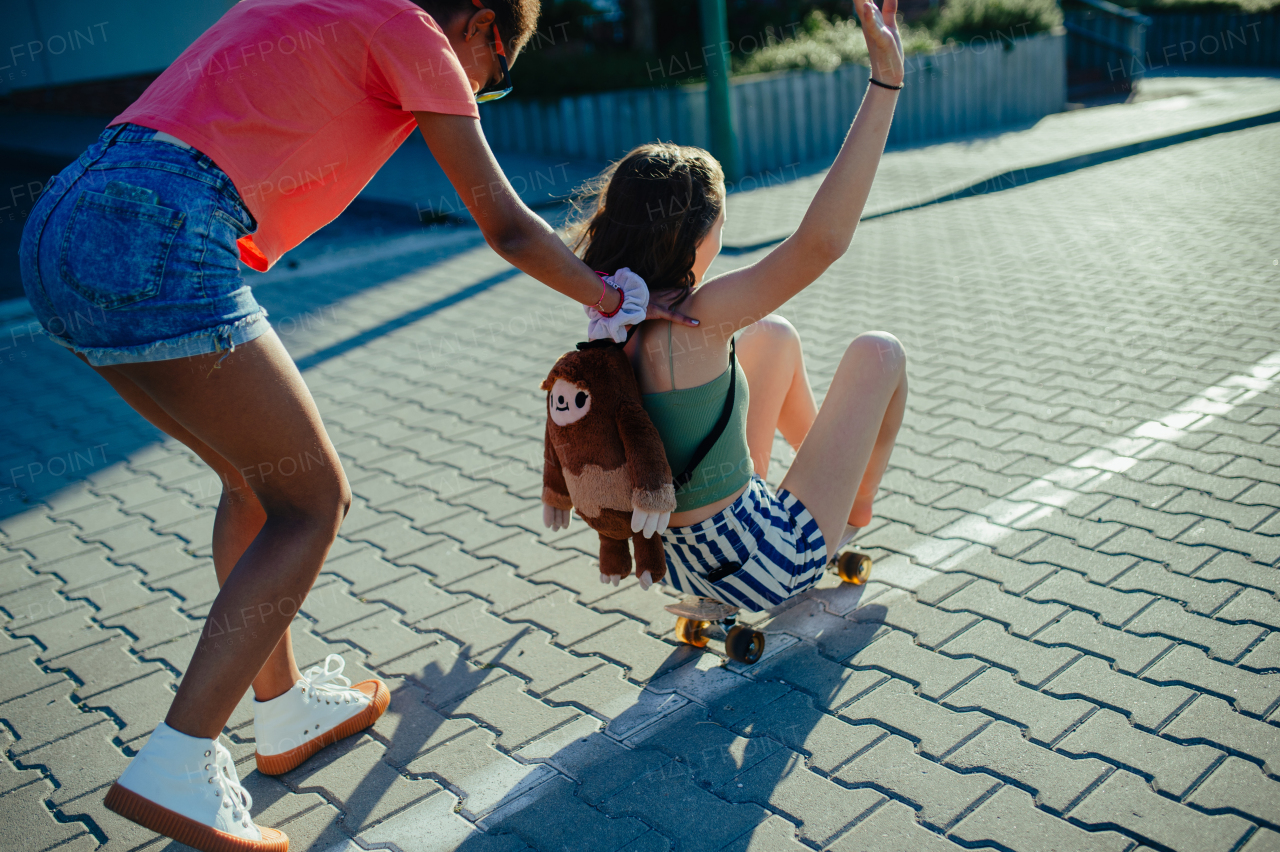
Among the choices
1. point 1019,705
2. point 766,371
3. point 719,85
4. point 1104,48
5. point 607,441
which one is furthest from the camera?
point 1104,48

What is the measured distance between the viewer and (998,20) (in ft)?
45.6

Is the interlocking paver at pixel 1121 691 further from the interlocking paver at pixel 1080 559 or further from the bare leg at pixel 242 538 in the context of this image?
the bare leg at pixel 242 538

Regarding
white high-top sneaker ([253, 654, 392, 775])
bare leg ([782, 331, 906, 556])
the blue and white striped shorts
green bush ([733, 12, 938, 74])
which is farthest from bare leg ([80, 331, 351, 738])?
green bush ([733, 12, 938, 74])

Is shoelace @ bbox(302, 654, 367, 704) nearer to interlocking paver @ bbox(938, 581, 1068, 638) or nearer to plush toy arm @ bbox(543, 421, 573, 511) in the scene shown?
plush toy arm @ bbox(543, 421, 573, 511)

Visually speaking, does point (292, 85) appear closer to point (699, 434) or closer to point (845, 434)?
point (699, 434)

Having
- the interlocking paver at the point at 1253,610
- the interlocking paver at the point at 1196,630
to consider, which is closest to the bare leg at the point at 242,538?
the interlocking paver at the point at 1196,630

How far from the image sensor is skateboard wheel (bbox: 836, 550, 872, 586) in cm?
297

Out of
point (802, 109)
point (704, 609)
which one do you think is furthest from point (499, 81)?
point (802, 109)

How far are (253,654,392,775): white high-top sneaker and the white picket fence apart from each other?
31.3 feet

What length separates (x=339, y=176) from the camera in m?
1.95

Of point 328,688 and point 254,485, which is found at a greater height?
point 254,485

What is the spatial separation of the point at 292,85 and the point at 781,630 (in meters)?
1.94

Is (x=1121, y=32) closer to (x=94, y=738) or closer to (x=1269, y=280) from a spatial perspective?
(x=1269, y=280)

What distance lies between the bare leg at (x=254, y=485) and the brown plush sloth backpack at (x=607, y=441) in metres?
0.56
